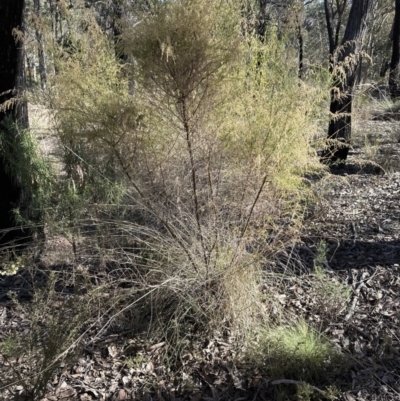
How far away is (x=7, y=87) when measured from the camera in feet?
11.2

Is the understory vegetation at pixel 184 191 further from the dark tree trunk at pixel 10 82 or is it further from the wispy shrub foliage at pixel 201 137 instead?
the dark tree trunk at pixel 10 82

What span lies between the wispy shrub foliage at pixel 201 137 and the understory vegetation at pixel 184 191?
Answer: 0.01m

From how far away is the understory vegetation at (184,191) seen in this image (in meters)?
2.05

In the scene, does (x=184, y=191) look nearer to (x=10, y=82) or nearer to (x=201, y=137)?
(x=201, y=137)

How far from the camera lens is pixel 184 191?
300 centimetres

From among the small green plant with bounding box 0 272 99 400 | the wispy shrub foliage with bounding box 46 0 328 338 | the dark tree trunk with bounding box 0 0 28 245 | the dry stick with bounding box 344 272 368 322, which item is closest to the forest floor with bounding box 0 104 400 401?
the dry stick with bounding box 344 272 368 322

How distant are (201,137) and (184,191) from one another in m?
0.71

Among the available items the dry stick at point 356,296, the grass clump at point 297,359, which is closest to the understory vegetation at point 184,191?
the grass clump at point 297,359

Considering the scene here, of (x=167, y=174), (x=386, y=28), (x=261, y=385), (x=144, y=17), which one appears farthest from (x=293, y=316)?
(x=386, y=28)

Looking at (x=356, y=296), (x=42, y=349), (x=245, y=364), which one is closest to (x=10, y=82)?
(x=42, y=349)

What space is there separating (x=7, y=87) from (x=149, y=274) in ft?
6.90

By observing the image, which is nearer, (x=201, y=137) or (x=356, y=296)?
(x=201, y=137)

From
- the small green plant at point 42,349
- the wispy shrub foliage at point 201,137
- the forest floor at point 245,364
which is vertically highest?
the wispy shrub foliage at point 201,137

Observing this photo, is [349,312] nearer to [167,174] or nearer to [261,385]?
[261,385]
